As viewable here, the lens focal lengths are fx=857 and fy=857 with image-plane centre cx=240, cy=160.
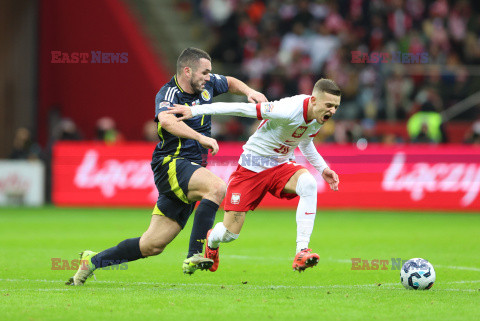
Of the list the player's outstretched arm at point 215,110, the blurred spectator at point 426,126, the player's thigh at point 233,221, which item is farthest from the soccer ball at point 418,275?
the blurred spectator at point 426,126

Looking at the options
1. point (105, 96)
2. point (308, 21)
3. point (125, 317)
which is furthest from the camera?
point (105, 96)

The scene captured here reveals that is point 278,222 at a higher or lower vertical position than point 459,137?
lower

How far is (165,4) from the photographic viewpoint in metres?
26.0

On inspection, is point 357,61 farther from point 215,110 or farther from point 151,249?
point 151,249

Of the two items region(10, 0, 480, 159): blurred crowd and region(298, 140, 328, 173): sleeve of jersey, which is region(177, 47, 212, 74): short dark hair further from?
region(10, 0, 480, 159): blurred crowd

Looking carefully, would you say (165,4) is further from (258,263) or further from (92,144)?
(258,263)

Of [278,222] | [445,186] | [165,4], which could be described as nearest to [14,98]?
[165,4]

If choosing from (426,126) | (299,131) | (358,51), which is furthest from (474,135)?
(299,131)

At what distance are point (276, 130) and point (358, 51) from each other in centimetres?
1298

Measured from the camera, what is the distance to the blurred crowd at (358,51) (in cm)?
2002

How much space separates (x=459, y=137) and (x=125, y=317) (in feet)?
50.0

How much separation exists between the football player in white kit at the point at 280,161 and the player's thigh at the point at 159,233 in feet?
1.56

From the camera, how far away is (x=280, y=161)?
8.69 metres

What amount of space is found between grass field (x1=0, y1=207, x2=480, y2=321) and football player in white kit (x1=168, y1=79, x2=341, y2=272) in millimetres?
575
